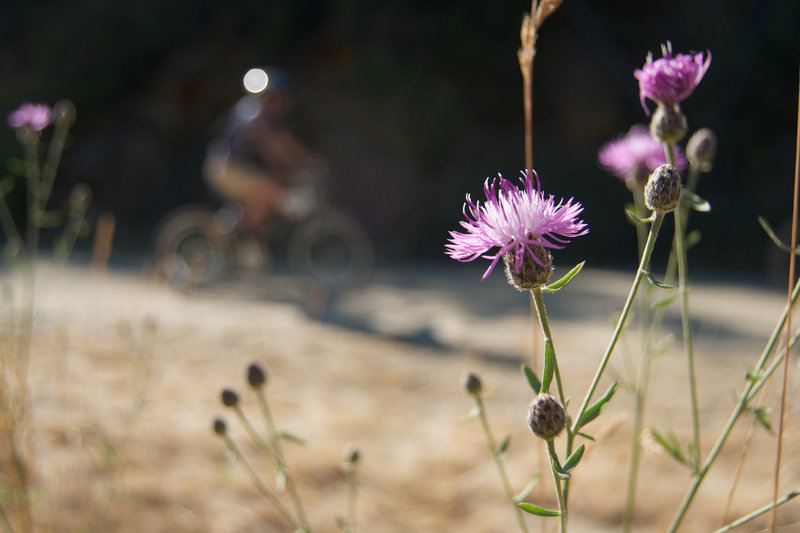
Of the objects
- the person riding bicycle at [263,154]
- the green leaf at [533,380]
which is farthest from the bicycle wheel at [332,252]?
the green leaf at [533,380]

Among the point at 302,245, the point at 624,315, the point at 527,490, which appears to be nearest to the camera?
the point at 624,315

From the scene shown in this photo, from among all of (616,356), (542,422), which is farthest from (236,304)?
(542,422)

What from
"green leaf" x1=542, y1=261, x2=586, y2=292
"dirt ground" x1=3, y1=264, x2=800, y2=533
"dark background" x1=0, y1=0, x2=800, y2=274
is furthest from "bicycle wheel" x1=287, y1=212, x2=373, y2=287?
"green leaf" x1=542, y1=261, x2=586, y2=292

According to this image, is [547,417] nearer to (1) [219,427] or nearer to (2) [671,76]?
(2) [671,76]

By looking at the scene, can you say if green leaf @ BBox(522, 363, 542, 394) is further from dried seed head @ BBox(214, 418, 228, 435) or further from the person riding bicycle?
the person riding bicycle

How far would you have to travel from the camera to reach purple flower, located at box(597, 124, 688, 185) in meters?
1.25

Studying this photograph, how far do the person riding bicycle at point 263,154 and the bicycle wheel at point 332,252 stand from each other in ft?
0.97

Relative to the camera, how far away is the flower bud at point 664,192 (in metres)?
0.67

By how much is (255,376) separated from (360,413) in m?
1.64

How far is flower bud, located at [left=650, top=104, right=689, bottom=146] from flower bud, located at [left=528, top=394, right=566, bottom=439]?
45cm

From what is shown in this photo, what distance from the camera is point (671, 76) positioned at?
2.73 feet

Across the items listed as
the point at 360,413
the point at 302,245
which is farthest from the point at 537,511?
the point at 302,245

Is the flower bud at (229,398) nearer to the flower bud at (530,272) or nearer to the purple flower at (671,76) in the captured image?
the flower bud at (530,272)

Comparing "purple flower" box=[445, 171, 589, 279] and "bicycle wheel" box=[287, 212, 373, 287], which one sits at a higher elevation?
"bicycle wheel" box=[287, 212, 373, 287]
